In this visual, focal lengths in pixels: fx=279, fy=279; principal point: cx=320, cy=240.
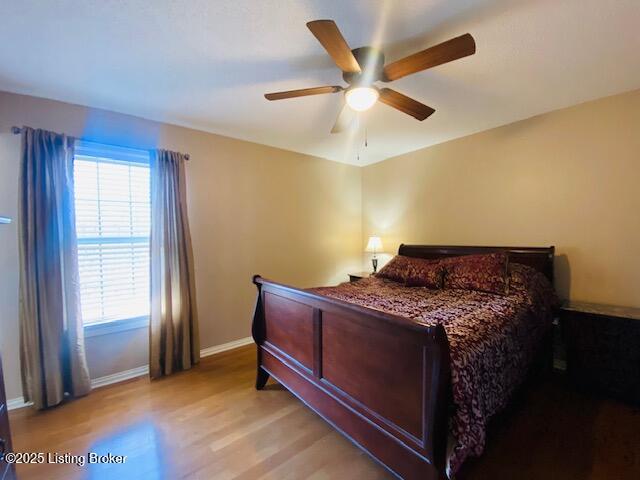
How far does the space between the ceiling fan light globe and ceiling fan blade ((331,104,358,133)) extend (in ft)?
1.47

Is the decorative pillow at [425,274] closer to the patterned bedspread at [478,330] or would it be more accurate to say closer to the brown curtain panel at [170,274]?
the patterned bedspread at [478,330]

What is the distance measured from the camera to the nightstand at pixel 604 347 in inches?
79.6

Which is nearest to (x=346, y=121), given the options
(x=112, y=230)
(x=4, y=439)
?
(x=112, y=230)

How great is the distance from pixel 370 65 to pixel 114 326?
2.93 meters

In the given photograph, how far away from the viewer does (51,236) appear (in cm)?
216

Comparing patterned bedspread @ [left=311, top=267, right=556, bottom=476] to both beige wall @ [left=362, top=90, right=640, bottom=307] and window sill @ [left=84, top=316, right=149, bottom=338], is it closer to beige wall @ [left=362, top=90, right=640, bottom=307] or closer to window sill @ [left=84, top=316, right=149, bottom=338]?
beige wall @ [left=362, top=90, right=640, bottom=307]

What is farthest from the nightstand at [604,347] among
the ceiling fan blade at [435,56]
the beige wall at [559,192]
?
the ceiling fan blade at [435,56]

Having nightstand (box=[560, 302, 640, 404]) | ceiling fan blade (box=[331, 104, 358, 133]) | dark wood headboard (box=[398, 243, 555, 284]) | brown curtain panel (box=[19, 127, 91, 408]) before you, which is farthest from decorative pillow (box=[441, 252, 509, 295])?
brown curtain panel (box=[19, 127, 91, 408])

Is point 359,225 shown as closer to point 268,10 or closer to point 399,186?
point 399,186

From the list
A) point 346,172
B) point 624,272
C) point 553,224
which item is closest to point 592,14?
point 553,224

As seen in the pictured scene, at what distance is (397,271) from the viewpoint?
3.02 m

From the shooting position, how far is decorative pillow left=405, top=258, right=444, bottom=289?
2684 millimetres

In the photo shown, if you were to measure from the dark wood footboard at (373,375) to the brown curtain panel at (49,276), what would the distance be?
1.67 m

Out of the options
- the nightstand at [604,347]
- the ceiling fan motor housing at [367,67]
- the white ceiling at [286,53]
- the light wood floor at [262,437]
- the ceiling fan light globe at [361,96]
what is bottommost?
the light wood floor at [262,437]
